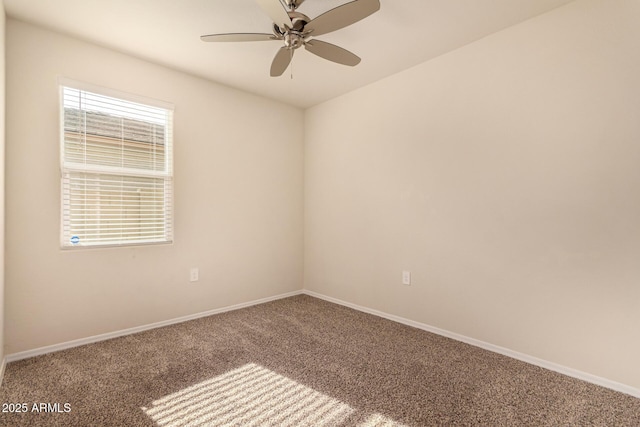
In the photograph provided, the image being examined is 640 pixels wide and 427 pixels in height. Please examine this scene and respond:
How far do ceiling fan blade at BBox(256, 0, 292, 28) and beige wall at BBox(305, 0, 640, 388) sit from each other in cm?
158

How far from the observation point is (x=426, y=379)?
199 cm

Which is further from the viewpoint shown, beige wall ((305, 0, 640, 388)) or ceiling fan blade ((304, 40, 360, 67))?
ceiling fan blade ((304, 40, 360, 67))

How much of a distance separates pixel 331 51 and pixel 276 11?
1.73ft

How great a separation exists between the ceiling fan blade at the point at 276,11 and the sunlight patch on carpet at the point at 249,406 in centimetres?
210

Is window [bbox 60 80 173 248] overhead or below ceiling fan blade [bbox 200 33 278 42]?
below

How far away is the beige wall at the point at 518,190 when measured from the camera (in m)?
1.89

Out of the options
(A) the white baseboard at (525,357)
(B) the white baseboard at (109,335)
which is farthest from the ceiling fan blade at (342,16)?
(B) the white baseboard at (109,335)

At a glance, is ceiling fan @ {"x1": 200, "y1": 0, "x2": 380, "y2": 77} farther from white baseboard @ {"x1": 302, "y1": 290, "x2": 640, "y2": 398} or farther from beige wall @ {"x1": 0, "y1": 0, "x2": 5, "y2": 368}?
white baseboard @ {"x1": 302, "y1": 290, "x2": 640, "y2": 398}

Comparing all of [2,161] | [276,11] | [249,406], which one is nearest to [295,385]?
[249,406]

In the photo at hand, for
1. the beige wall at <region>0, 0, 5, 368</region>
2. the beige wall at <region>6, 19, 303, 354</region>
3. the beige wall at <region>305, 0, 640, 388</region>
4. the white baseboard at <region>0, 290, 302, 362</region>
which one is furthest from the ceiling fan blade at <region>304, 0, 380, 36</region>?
the white baseboard at <region>0, 290, 302, 362</region>

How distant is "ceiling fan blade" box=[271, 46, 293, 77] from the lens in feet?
6.86

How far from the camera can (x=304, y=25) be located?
186 cm

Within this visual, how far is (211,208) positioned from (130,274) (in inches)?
36.9

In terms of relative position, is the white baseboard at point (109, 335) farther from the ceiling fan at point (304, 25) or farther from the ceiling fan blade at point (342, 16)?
the ceiling fan blade at point (342, 16)
